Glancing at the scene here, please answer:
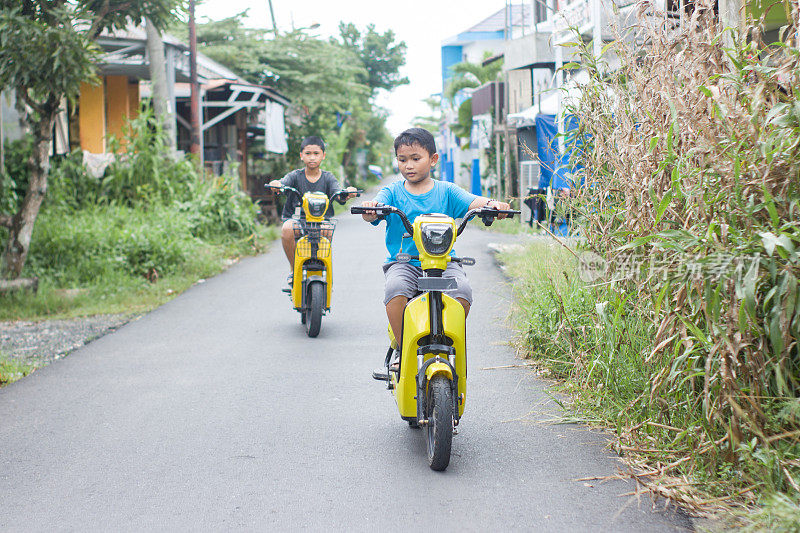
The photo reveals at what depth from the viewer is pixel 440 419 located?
4230 millimetres

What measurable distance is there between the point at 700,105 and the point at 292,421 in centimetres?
297

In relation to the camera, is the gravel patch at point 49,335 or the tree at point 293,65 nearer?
the gravel patch at point 49,335

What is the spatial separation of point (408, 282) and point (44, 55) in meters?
6.52

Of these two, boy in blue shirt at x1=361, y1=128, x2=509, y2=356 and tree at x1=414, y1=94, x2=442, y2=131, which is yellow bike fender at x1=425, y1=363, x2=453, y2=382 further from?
tree at x1=414, y1=94, x2=442, y2=131

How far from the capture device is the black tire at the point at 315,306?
8078mm

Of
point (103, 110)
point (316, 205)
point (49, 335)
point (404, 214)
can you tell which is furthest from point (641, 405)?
point (103, 110)

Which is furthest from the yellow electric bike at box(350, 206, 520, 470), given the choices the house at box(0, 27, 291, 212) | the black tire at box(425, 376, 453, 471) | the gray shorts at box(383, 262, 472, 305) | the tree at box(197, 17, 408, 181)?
the tree at box(197, 17, 408, 181)

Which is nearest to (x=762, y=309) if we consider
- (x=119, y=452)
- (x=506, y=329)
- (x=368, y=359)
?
(x=119, y=452)

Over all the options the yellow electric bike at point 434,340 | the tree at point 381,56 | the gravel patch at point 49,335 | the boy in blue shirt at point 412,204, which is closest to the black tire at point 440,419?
the yellow electric bike at point 434,340

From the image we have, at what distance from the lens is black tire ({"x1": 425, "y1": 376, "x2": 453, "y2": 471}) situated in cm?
423

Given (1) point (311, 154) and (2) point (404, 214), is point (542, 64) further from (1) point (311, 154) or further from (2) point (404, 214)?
(2) point (404, 214)

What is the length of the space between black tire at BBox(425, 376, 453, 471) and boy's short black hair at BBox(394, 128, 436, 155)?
1339mm

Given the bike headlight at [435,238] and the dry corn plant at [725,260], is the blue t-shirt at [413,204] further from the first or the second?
the dry corn plant at [725,260]

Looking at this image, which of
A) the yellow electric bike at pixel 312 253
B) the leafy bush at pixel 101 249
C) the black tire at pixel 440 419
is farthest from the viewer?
the leafy bush at pixel 101 249
